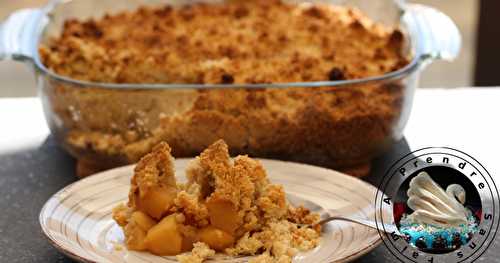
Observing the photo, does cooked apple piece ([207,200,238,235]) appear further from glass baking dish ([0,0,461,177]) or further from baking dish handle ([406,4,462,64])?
baking dish handle ([406,4,462,64])

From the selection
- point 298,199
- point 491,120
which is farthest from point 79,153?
point 491,120

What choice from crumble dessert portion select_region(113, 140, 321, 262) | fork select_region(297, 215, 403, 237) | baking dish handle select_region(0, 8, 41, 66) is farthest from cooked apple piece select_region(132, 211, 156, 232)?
baking dish handle select_region(0, 8, 41, 66)

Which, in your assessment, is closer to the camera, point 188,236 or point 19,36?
point 188,236

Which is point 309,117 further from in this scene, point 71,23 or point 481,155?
Answer: point 71,23

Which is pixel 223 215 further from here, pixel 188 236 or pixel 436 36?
pixel 436 36

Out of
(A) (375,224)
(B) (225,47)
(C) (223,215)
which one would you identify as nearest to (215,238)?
(C) (223,215)

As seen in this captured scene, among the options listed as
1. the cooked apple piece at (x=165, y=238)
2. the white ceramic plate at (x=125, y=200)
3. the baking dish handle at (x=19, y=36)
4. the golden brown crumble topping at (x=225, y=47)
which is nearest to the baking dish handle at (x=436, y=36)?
the golden brown crumble topping at (x=225, y=47)
